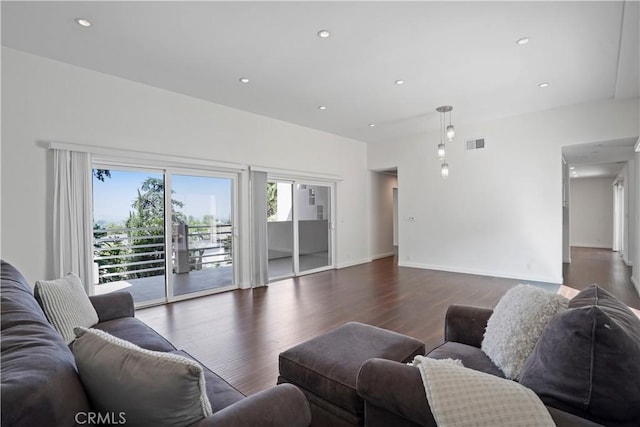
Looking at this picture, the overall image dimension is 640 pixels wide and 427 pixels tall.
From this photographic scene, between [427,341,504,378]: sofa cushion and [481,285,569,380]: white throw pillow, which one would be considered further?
[427,341,504,378]: sofa cushion

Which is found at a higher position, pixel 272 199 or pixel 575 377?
pixel 272 199

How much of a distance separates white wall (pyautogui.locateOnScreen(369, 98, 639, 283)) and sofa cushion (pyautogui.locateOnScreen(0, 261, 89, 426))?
6.65 m

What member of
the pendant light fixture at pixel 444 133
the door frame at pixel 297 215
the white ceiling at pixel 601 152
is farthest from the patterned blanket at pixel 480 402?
the white ceiling at pixel 601 152

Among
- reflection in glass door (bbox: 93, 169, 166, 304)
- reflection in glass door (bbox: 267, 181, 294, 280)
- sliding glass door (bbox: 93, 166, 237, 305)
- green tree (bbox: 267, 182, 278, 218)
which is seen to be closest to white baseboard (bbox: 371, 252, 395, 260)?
reflection in glass door (bbox: 267, 181, 294, 280)

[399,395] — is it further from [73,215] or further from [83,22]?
[73,215]

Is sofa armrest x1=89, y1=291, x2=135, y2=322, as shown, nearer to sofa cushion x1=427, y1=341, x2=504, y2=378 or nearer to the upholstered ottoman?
the upholstered ottoman

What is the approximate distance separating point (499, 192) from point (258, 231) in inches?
187

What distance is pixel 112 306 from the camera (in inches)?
96.2

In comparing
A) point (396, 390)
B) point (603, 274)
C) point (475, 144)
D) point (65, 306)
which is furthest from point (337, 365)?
point (603, 274)

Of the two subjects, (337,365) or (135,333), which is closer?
(337,365)

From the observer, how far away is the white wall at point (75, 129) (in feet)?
10.8

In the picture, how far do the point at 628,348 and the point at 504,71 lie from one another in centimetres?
402

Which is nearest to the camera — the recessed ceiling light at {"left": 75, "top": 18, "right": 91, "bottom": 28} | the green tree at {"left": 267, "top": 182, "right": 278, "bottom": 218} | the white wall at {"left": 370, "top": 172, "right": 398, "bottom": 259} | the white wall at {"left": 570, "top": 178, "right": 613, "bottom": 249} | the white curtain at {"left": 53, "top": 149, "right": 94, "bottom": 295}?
the recessed ceiling light at {"left": 75, "top": 18, "right": 91, "bottom": 28}

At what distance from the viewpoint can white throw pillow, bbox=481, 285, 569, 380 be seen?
1395 mm
